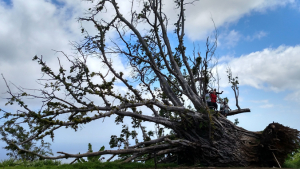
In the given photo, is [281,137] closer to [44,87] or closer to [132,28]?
[132,28]

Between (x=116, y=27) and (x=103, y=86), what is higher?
(x=116, y=27)

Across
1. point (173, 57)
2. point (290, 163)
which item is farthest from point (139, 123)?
point (290, 163)

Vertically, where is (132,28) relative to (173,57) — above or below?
above

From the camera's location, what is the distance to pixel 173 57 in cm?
1514

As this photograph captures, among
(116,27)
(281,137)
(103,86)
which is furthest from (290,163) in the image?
(116,27)

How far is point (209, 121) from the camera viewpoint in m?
11.6

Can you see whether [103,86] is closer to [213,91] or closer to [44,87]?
[44,87]

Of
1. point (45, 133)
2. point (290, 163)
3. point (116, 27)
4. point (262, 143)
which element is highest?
point (116, 27)

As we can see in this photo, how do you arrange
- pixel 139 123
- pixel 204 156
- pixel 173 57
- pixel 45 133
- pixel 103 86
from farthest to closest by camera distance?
pixel 139 123 → pixel 173 57 → pixel 204 156 → pixel 103 86 → pixel 45 133

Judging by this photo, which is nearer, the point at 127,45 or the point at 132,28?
the point at 127,45

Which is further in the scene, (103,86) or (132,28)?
(132,28)

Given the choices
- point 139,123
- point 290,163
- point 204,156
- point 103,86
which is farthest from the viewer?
point 139,123

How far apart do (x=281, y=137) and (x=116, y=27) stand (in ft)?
33.6

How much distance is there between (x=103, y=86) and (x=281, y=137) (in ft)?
28.7
